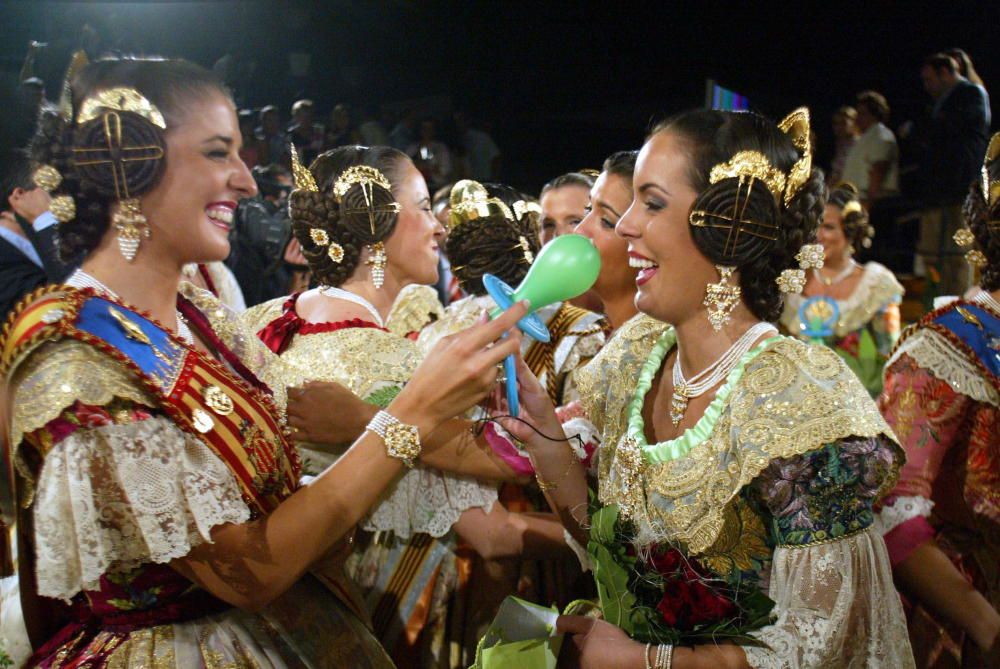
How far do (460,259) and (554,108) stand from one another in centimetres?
900

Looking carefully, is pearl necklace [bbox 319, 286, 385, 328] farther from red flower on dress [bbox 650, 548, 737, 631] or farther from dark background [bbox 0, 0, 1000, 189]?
dark background [bbox 0, 0, 1000, 189]

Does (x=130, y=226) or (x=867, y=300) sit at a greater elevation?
(x=130, y=226)

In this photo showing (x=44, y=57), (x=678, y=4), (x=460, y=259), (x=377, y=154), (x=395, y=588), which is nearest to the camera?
(x=395, y=588)

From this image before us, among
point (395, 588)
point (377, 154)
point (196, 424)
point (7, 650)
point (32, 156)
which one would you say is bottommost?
point (395, 588)

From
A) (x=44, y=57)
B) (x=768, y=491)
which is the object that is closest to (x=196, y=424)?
(x=768, y=491)

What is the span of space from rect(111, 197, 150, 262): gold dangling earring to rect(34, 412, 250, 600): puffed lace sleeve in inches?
15.2

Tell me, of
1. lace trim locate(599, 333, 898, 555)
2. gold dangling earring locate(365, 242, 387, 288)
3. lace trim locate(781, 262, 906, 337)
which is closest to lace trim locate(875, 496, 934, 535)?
lace trim locate(599, 333, 898, 555)

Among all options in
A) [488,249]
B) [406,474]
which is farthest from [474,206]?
[406,474]

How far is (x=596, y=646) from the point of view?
5.53ft

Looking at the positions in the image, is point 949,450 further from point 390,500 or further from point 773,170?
point 390,500

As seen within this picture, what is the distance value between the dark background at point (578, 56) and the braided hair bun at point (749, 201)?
890 cm

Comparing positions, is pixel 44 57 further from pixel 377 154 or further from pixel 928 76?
pixel 928 76

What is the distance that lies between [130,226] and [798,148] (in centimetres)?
134

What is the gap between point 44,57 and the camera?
19.1ft
